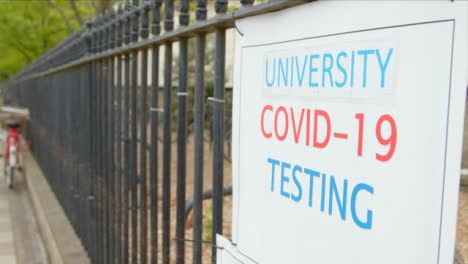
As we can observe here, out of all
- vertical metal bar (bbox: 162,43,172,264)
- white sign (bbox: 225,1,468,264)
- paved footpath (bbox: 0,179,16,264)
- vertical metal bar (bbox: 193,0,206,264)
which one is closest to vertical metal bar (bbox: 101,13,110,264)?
vertical metal bar (bbox: 162,43,172,264)

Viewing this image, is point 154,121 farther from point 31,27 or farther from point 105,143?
point 31,27

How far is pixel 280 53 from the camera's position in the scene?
1.64m

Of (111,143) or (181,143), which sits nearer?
(181,143)

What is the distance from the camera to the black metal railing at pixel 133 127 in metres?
2.28

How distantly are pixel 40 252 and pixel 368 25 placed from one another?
5.56 m

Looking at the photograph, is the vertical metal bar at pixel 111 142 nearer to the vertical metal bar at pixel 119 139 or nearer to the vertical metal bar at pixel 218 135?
the vertical metal bar at pixel 119 139

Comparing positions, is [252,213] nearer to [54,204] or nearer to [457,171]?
[457,171]

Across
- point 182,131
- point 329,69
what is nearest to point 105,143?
point 182,131

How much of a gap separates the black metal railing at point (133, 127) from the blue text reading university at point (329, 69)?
181 mm

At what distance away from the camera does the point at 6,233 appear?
22.4 feet

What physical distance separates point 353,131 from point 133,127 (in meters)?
2.25

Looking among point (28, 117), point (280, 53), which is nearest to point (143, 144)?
point (280, 53)

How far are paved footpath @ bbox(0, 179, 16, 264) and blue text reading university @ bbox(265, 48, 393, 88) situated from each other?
193 inches

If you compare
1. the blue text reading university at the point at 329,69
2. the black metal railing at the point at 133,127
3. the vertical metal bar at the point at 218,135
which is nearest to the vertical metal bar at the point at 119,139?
the black metal railing at the point at 133,127
